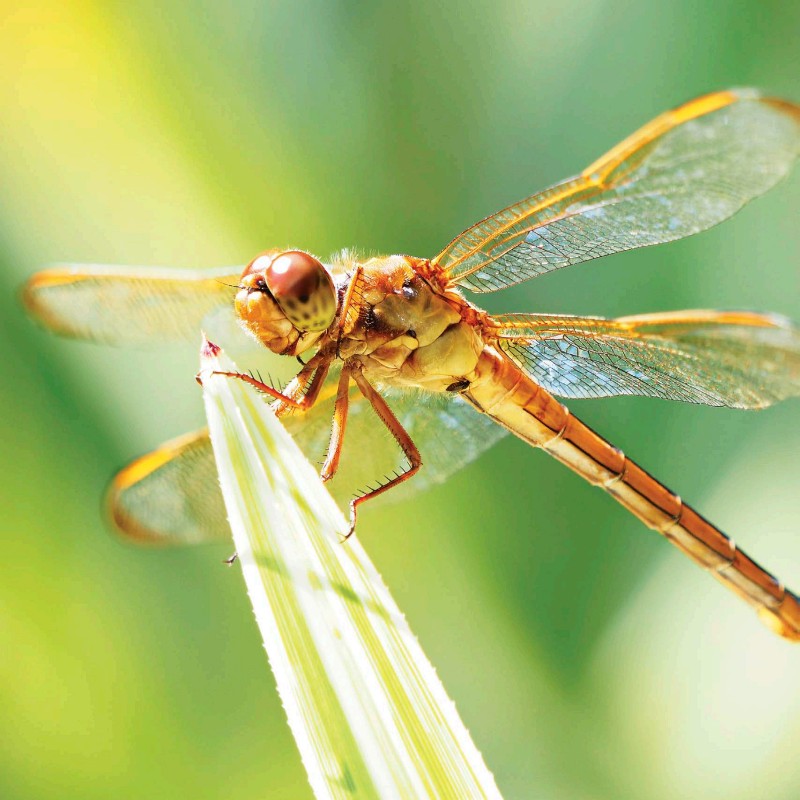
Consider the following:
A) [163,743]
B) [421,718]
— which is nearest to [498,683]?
[163,743]

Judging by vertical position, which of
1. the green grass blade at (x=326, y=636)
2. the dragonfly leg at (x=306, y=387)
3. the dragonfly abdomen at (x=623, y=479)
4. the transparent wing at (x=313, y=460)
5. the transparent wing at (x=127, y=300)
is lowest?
the green grass blade at (x=326, y=636)

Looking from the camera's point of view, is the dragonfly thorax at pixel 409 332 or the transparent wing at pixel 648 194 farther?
the dragonfly thorax at pixel 409 332

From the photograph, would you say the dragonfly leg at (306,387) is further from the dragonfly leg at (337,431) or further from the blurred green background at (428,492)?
the blurred green background at (428,492)

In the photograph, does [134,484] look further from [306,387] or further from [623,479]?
[623,479]

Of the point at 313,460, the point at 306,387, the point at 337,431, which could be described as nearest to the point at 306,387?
the point at 306,387

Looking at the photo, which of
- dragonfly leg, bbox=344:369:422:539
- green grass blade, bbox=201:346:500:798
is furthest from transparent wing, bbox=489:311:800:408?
green grass blade, bbox=201:346:500:798

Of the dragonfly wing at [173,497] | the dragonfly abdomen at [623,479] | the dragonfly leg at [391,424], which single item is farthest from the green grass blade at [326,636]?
the dragonfly abdomen at [623,479]

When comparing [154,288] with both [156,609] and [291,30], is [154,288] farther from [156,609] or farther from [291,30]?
[291,30]
